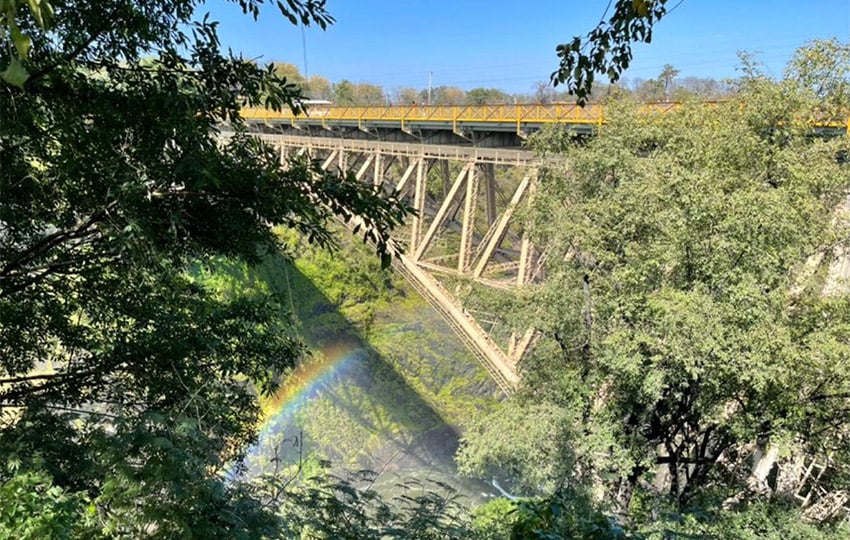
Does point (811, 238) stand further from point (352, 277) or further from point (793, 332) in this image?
point (352, 277)

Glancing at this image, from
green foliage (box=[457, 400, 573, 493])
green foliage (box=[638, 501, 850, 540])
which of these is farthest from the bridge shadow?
green foliage (box=[638, 501, 850, 540])

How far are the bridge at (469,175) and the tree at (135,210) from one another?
478cm

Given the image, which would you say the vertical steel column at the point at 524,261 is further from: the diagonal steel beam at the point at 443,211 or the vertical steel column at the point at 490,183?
the vertical steel column at the point at 490,183

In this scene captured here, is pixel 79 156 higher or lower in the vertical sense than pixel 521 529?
higher

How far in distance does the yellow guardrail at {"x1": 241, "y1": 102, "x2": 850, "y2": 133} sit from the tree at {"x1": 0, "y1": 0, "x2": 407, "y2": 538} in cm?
328

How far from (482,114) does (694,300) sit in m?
9.23

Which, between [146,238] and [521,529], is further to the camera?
[521,529]

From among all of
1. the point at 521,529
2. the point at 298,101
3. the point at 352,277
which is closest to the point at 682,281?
the point at 521,529

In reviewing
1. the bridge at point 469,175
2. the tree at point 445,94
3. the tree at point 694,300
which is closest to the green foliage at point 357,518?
the tree at point 694,300

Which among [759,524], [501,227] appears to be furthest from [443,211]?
[759,524]

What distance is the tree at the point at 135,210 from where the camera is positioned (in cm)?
232

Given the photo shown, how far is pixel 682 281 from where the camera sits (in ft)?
20.3

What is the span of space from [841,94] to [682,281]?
3.29m

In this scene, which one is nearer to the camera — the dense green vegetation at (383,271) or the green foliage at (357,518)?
the dense green vegetation at (383,271)
